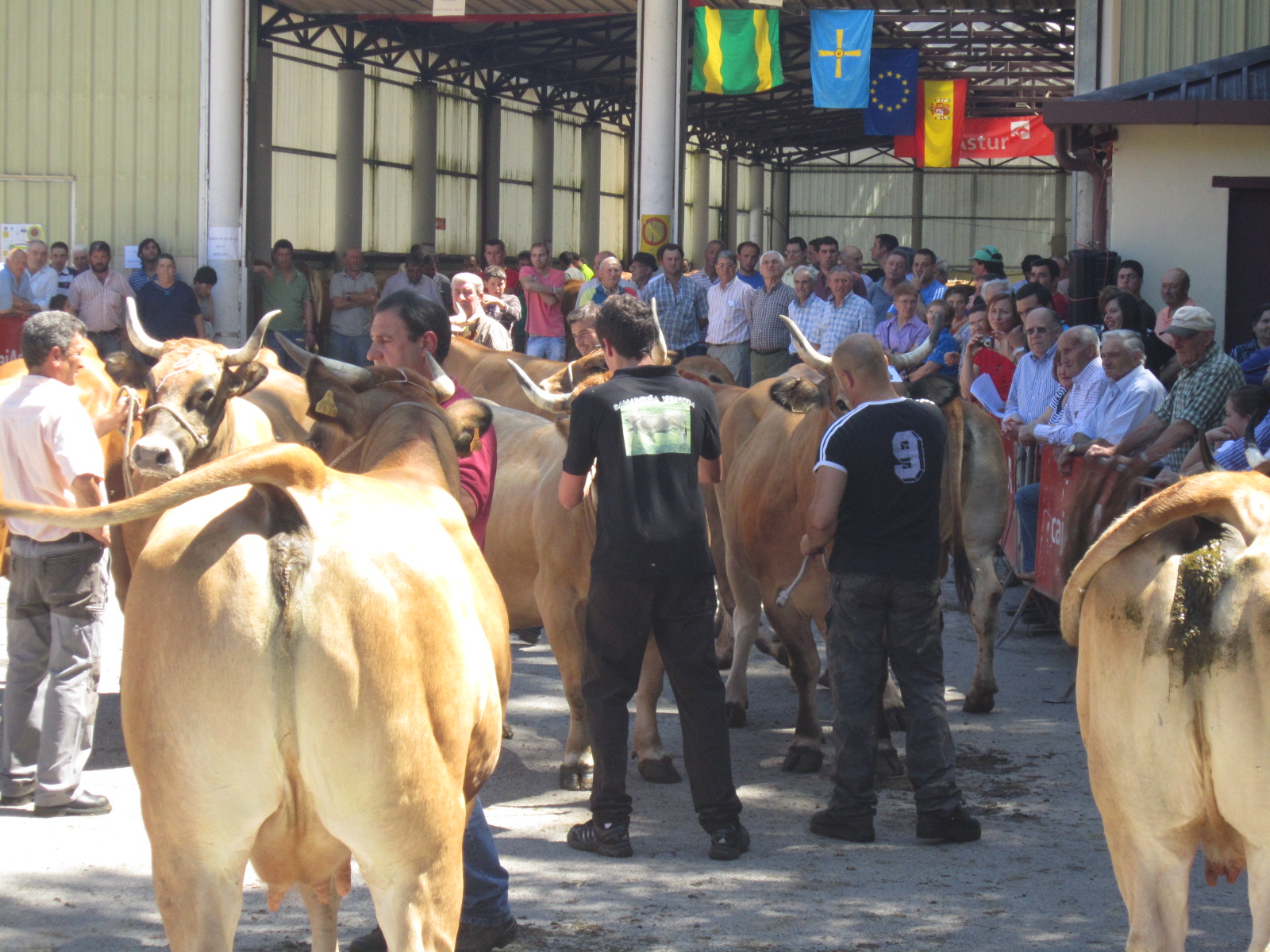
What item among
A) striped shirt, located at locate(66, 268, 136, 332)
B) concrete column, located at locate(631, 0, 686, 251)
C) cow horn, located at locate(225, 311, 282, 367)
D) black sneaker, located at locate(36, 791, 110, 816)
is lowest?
black sneaker, located at locate(36, 791, 110, 816)

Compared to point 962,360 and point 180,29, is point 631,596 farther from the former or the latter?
point 180,29

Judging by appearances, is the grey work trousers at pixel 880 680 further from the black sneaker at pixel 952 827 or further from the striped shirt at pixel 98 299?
the striped shirt at pixel 98 299

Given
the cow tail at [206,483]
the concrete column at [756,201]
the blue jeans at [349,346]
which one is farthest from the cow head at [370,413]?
the concrete column at [756,201]

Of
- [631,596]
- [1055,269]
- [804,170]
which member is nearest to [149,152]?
[1055,269]

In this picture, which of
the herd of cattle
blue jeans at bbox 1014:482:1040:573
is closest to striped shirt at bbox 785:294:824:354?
blue jeans at bbox 1014:482:1040:573

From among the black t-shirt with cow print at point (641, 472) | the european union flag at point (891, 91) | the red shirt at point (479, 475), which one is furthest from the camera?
the european union flag at point (891, 91)

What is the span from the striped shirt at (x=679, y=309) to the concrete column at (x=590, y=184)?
22826 millimetres

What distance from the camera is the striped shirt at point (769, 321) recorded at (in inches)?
535

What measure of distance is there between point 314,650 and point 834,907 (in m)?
2.69

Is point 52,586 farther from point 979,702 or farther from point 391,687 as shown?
point 979,702

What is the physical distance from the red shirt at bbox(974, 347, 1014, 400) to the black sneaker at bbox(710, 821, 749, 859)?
6.66 meters

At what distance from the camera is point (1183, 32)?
579 inches

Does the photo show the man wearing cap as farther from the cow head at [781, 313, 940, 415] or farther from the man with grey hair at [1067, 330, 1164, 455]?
the cow head at [781, 313, 940, 415]

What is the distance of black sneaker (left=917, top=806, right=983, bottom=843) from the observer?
5590 millimetres
